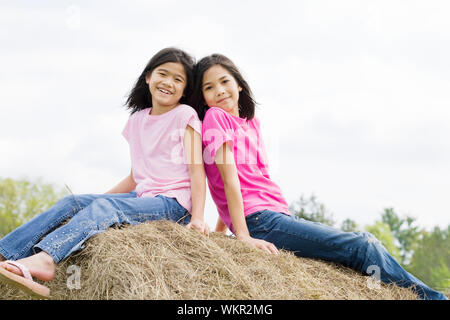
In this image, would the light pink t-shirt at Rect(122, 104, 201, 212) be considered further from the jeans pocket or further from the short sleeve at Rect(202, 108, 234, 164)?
the jeans pocket

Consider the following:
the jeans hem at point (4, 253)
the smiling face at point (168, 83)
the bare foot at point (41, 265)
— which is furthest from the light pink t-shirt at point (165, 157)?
the jeans hem at point (4, 253)

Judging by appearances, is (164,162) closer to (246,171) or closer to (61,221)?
(246,171)

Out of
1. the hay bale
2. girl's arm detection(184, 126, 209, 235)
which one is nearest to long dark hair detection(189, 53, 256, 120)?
girl's arm detection(184, 126, 209, 235)

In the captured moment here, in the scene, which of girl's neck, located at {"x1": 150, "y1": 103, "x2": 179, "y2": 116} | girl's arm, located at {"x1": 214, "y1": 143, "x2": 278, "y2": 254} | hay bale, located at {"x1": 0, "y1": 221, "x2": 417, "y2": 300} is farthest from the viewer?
girl's neck, located at {"x1": 150, "y1": 103, "x2": 179, "y2": 116}

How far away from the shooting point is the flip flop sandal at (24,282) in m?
3.09

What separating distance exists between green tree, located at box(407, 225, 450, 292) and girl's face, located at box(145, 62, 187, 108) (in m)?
16.7

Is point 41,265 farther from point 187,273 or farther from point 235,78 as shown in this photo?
point 235,78

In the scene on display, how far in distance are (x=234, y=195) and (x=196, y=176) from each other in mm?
359

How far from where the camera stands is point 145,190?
4227 mm

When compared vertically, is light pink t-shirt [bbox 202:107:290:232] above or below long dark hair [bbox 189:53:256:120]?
below

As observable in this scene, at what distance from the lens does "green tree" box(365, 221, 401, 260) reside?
76.2ft
